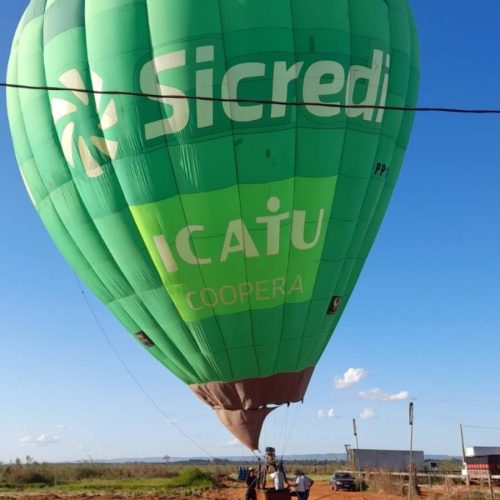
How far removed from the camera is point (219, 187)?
14.8 m

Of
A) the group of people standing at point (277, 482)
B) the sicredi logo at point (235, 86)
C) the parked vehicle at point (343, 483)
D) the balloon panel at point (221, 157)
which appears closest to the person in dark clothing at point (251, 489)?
the group of people standing at point (277, 482)

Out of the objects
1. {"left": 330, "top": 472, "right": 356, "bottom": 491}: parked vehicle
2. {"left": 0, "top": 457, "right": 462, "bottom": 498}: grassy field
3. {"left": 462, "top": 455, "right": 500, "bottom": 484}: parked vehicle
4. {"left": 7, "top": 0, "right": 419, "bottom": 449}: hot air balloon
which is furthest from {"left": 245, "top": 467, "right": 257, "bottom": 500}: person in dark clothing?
{"left": 462, "top": 455, "right": 500, "bottom": 484}: parked vehicle

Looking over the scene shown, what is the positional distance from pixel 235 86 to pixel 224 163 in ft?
5.40

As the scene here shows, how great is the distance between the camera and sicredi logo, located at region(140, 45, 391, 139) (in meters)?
14.5

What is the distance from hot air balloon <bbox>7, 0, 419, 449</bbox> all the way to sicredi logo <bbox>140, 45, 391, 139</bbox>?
30mm

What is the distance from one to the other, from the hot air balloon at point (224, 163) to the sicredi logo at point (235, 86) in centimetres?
3

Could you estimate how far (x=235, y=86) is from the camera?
1448 centimetres

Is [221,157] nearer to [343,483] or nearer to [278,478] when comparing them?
[278,478]

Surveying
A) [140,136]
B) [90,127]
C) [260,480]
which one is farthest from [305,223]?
[260,480]

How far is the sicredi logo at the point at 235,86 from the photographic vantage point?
1448 cm

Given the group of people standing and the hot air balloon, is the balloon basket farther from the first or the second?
the hot air balloon

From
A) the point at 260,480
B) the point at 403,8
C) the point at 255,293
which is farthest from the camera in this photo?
the point at 403,8

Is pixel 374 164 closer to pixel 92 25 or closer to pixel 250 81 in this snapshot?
pixel 250 81

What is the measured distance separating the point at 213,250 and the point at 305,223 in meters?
2.20
